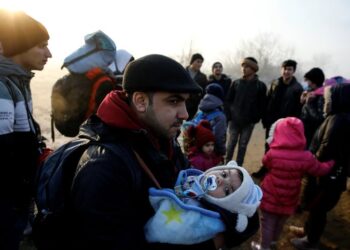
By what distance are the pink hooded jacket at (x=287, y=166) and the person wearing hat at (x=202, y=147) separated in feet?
2.21

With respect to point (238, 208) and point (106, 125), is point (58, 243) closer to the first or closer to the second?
point (106, 125)

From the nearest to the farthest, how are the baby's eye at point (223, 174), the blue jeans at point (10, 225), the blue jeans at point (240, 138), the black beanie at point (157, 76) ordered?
the black beanie at point (157, 76) → the baby's eye at point (223, 174) → the blue jeans at point (10, 225) → the blue jeans at point (240, 138)

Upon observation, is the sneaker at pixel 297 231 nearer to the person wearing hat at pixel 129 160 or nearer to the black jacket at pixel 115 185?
the black jacket at pixel 115 185

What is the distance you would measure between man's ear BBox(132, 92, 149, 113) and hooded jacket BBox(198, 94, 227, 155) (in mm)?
2916

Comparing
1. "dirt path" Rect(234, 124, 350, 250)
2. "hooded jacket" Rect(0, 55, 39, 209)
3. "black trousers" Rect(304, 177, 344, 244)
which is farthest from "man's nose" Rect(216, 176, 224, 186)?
"dirt path" Rect(234, 124, 350, 250)

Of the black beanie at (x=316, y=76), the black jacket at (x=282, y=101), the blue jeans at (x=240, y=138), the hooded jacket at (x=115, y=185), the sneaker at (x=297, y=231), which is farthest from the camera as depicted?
the blue jeans at (x=240, y=138)

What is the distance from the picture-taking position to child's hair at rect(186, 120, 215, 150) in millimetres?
3682

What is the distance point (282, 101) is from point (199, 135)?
282 centimetres

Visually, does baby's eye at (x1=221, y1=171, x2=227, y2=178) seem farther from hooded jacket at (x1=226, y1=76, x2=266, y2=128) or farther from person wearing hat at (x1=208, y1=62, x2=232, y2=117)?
person wearing hat at (x1=208, y1=62, x2=232, y2=117)

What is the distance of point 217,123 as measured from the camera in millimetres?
4344

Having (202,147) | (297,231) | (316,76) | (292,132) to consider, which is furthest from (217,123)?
(316,76)

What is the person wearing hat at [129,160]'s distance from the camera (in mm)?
1213

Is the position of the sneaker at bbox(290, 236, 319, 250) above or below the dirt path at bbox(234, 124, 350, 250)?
above

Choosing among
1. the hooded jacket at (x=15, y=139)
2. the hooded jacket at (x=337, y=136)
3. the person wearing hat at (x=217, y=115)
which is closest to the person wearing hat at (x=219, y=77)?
the person wearing hat at (x=217, y=115)
